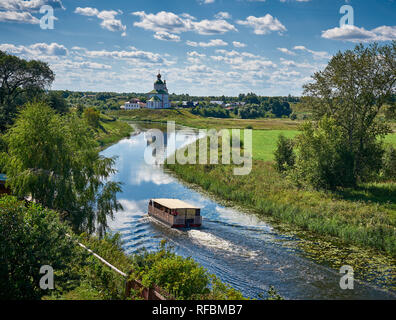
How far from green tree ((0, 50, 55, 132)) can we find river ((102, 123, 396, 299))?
1527 inches

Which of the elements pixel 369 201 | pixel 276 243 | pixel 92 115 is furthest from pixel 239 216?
pixel 92 115

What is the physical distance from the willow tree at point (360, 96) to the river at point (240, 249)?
1686 cm

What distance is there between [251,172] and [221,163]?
7774 mm

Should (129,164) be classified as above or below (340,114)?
below

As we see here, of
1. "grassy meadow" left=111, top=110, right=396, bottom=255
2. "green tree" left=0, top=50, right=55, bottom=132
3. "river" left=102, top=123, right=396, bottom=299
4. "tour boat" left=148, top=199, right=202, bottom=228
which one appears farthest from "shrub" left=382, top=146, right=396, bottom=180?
"green tree" left=0, top=50, right=55, bottom=132

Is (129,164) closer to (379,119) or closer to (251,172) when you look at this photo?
(251,172)

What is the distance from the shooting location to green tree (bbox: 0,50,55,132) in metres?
69.2

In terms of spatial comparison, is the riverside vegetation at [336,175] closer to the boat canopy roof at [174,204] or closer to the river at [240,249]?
the river at [240,249]

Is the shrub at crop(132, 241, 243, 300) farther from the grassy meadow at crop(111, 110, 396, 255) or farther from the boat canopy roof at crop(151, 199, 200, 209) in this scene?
the grassy meadow at crop(111, 110, 396, 255)

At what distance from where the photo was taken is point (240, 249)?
1146 inches

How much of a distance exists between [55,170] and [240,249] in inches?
601

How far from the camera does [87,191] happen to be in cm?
2894

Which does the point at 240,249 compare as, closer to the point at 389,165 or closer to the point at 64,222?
the point at 64,222
